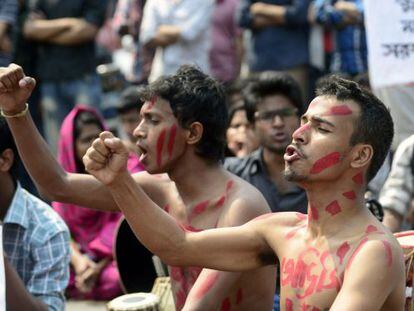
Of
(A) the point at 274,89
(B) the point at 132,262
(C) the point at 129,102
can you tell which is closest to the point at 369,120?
(B) the point at 132,262

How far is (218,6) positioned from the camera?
8.23 meters

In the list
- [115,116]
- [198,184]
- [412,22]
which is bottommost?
[115,116]

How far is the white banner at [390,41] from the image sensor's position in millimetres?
5727

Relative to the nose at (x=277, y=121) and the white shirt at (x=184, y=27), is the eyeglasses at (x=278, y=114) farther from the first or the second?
the white shirt at (x=184, y=27)

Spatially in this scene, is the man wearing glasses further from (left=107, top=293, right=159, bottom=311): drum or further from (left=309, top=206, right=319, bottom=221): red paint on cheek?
(left=309, top=206, right=319, bottom=221): red paint on cheek

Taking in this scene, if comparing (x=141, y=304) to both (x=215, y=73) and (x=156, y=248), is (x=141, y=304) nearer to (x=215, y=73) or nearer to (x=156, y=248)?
(x=156, y=248)

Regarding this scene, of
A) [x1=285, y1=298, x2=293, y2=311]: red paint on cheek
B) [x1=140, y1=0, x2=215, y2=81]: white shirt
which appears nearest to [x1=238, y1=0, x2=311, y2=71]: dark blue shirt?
[x1=140, y1=0, x2=215, y2=81]: white shirt

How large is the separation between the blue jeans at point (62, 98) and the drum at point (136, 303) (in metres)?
3.60

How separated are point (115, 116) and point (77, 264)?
1777 millimetres

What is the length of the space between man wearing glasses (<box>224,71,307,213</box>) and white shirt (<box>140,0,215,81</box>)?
5.83 ft

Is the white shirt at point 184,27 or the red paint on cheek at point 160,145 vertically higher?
the red paint on cheek at point 160,145

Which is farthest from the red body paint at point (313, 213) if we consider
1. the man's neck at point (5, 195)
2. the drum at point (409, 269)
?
the man's neck at point (5, 195)

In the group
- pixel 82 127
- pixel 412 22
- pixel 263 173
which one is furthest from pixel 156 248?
pixel 82 127

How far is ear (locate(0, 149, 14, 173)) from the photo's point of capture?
475cm
